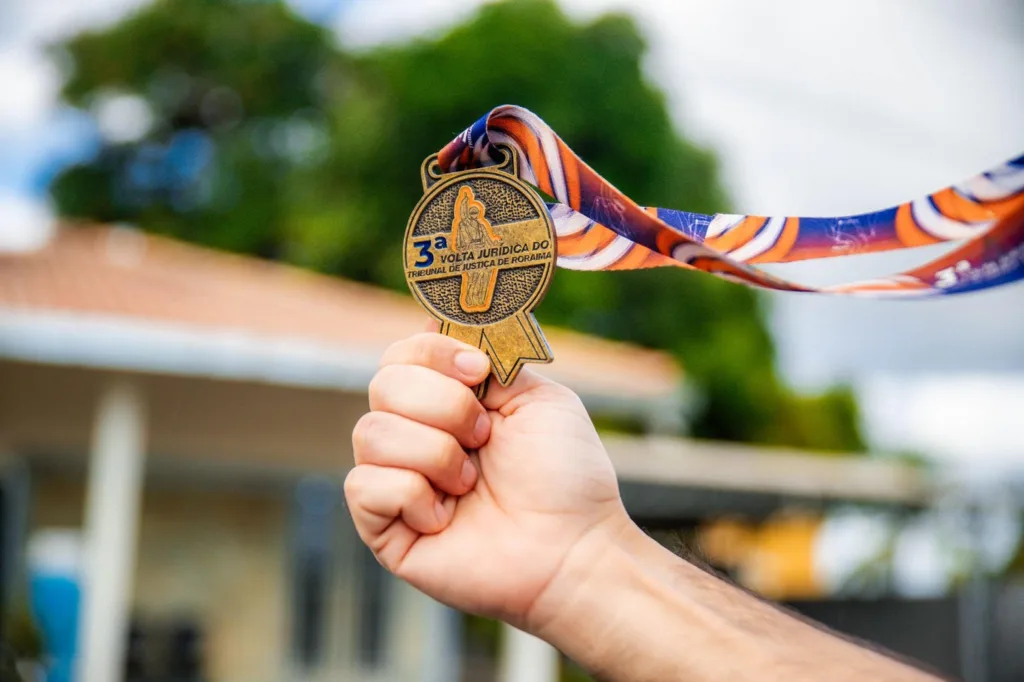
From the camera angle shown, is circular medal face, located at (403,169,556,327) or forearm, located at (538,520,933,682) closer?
forearm, located at (538,520,933,682)

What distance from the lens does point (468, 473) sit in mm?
1289

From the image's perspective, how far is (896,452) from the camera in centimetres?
4966

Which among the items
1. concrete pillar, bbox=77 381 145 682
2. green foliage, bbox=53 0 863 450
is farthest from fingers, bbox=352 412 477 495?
green foliage, bbox=53 0 863 450

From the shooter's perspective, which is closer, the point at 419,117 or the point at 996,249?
the point at 996,249

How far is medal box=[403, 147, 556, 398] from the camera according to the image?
1.28 metres

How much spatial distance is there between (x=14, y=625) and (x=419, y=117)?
54.9ft

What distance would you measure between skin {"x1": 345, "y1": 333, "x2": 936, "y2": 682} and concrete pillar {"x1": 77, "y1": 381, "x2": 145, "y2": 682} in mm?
5899

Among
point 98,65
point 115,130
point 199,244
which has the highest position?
point 98,65

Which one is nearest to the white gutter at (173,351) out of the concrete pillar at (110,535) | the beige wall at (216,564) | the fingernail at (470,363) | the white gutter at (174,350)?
the white gutter at (174,350)

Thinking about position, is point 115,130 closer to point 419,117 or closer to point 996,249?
point 419,117

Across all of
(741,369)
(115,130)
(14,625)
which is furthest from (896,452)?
(14,625)

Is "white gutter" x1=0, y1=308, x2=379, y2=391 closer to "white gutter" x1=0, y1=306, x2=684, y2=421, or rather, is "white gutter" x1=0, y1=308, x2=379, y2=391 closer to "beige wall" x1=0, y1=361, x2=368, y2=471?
"white gutter" x1=0, y1=306, x2=684, y2=421

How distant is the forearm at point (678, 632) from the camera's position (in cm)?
115

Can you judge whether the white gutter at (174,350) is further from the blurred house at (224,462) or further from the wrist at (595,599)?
the wrist at (595,599)
